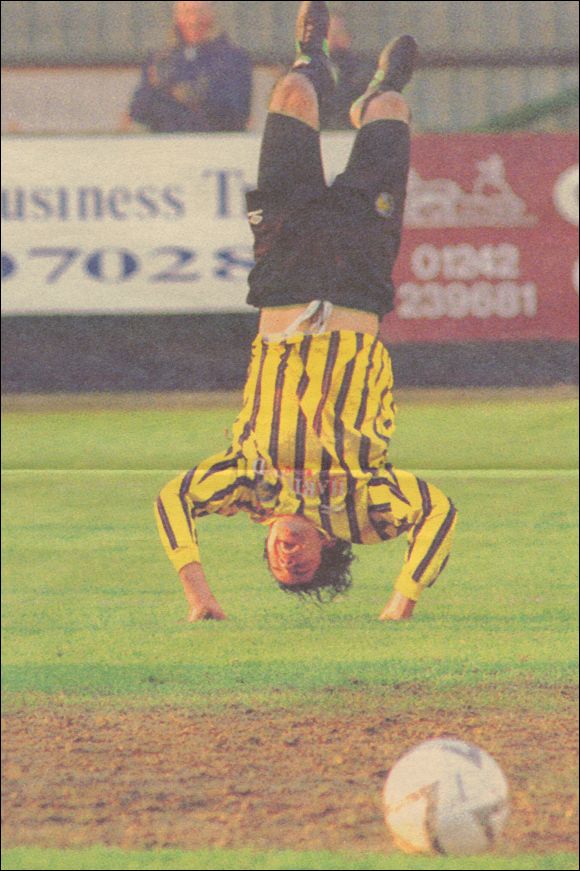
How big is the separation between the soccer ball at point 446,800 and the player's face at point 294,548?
0.39 meters

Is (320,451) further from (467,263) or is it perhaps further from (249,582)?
(467,263)

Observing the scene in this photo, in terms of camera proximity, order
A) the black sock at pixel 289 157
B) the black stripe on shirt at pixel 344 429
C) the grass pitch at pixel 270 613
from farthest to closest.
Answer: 1. the grass pitch at pixel 270 613
2. the black stripe on shirt at pixel 344 429
3. the black sock at pixel 289 157

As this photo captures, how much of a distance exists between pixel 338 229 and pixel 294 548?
0.51 metres

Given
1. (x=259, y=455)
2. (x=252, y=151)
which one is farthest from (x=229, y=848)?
(x=252, y=151)

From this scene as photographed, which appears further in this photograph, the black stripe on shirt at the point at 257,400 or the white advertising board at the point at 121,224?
the white advertising board at the point at 121,224

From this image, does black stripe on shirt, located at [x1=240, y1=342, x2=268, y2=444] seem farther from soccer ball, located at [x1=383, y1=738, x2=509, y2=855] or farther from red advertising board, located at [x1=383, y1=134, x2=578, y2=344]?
soccer ball, located at [x1=383, y1=738, x2=509, y2=855]

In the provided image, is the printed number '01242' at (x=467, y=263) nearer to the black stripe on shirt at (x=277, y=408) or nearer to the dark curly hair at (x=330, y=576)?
the black stripe on shirt at (x=277, y=408)

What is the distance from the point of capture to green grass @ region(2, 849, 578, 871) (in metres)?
1.80

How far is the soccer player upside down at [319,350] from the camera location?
1533mm

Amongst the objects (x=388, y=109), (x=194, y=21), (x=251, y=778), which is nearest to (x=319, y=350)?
(x=388, y=109)

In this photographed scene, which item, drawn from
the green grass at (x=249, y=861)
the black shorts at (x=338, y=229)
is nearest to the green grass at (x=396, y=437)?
the black shorts at (x=338, y=229)

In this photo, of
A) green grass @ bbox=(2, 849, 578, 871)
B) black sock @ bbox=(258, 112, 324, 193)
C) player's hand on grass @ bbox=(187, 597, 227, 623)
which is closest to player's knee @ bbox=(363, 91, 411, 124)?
black sock @ bbox=(258, 112, 324, 193)

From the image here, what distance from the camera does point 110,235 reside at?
78.1 inches

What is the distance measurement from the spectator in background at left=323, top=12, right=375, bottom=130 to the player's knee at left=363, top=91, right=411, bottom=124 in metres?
0.03
